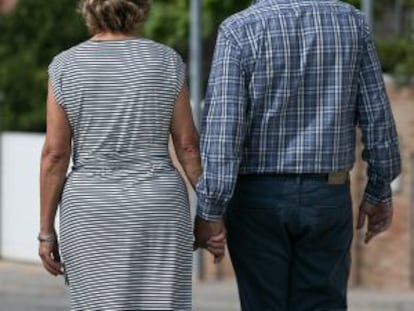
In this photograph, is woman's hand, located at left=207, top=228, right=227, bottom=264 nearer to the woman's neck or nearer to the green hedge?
the woman's neck

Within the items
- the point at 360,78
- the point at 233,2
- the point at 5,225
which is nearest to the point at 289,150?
the point at 360,78

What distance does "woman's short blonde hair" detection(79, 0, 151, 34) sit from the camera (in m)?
4.90

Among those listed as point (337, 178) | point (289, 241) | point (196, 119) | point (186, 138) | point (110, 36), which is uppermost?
point (110, 36)

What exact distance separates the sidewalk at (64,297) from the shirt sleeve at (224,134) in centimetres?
699

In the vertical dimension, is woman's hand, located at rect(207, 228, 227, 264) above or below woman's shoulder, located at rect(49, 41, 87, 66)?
below

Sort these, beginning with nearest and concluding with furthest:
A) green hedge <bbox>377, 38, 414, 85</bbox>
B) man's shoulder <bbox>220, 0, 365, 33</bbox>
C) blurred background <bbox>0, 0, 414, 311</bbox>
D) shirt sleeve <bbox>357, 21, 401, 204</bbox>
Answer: man's shoulder <bbox>220, 0, 365, 33</bbox>, shirt sleeve <bbox>357, 21, 401, 204</bbox>, blurred background <bbox>0, 0, 414, 311</bbox>, green hedge <bbox>377, 38, 414, 85</bbox>

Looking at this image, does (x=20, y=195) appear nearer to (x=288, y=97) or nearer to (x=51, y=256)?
(x=51, y=256)

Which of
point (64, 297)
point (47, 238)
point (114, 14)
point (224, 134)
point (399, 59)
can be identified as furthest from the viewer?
point (399, 59)

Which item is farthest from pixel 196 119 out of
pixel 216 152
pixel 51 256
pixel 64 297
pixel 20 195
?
pixel 216 152

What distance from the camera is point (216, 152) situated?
481 centimetres

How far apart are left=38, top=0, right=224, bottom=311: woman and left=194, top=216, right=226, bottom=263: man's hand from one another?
11mm

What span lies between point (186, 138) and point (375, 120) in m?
0.70

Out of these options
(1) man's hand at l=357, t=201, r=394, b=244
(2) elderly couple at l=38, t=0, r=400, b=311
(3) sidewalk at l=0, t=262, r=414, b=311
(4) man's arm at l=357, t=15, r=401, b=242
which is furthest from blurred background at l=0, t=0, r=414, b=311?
(2) elderly couple at l=38, t=0, r=400, b=311

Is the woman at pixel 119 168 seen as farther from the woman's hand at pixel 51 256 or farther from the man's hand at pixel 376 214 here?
the man's hand at pixel 376 214
